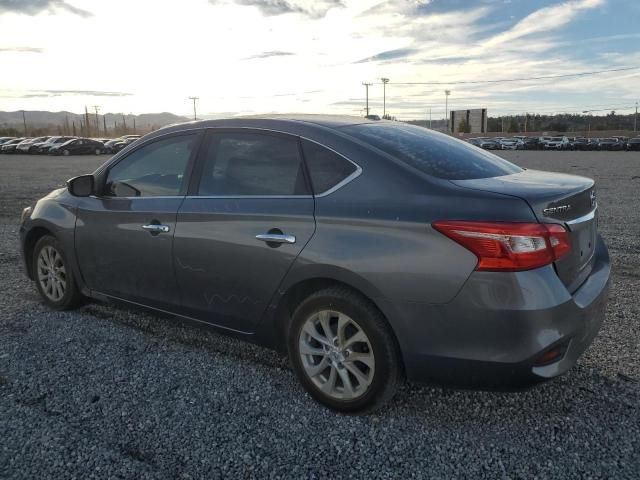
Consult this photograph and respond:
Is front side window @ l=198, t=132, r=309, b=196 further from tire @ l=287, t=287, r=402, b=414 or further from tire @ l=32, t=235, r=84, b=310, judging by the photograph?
tire @ l=32, t=235, r=84, b=310

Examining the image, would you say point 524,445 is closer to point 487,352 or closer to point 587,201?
point 487,352

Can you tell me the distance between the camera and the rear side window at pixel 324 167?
3.18 m

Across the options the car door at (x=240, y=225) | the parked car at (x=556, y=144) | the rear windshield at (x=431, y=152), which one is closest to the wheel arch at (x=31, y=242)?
the car door at (x=240, y=225)

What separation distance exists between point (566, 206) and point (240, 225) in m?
1.86

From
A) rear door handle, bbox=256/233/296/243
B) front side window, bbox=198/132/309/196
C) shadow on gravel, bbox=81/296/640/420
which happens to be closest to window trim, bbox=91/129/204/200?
front side window, bbox=198/132/309/196

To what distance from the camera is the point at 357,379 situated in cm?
309

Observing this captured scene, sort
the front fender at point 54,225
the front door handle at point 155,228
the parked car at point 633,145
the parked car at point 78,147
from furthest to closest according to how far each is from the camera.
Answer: the parked car at point 633,145, the parked car at point 78,147, the front fender at point 54,225, the front door handle at point 155,228

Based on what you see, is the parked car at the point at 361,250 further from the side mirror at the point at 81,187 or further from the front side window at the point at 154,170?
the side mirror at the point at 81,187

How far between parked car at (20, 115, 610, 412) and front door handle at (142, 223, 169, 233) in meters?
0.01

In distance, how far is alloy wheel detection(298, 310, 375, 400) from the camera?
120 inches

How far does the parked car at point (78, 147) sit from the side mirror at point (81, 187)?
144ft

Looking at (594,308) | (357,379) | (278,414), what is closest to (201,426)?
(278,414)

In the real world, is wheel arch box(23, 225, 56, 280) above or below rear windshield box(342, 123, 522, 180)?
below

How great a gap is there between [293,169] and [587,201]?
1.72m
